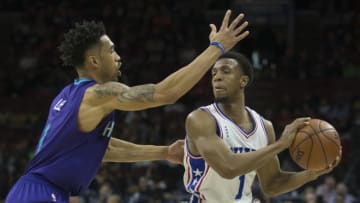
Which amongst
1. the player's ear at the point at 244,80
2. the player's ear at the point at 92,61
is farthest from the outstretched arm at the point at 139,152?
the player's ear at the point at 92,61

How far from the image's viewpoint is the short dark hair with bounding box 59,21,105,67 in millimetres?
4457

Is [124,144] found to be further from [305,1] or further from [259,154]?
[305,1]

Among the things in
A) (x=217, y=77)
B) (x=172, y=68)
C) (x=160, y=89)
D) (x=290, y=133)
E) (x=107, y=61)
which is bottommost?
(x=172, y=68)

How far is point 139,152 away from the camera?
523 centimetres

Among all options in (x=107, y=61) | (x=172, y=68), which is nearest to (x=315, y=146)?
(x=107, y=61)

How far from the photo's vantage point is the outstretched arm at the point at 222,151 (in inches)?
174

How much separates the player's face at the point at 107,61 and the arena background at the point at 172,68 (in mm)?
5193

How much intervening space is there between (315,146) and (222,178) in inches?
27.1

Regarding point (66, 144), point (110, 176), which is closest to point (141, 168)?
point (110, 176)

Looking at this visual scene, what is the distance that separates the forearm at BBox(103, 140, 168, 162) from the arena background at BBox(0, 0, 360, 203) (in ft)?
14.0

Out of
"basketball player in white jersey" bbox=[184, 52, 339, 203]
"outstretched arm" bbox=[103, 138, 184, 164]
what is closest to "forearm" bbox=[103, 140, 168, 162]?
"outstretched arm" bbox=[103, 138, 184, 164]

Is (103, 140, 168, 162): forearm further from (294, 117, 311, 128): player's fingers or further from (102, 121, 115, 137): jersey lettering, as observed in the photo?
(294, 117, 311, 128): player's fingers

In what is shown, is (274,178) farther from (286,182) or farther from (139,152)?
(139,152)

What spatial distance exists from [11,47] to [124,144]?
12.5m
